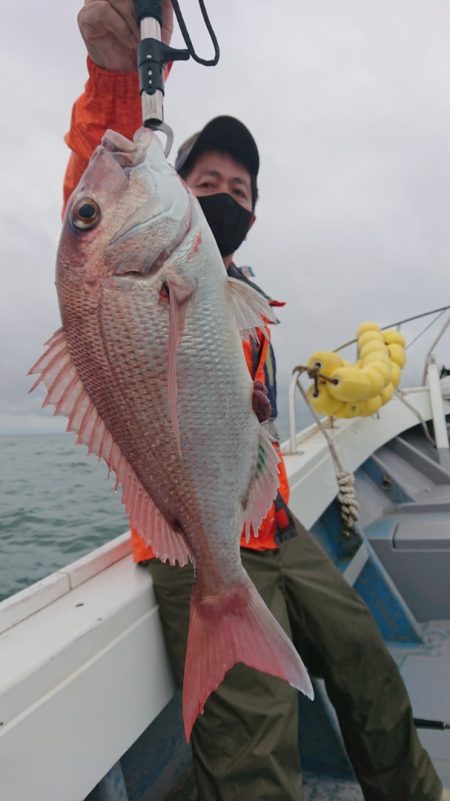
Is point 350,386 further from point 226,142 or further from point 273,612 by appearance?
point 273,612

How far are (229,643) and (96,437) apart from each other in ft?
2.02

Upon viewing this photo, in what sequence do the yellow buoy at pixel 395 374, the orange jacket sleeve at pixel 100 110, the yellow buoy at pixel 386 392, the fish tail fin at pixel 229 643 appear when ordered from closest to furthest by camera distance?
the fish tail fin at pixel 229 643 < the orange jacket sleeve at pixel 100 110 < the yellow buoy at pixel 386 392 < the yellow buoy at pixel 395 374

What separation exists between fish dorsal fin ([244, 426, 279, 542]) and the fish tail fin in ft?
0.56

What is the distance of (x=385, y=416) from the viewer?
20.5 feet

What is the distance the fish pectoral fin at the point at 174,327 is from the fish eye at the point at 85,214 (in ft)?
0.80

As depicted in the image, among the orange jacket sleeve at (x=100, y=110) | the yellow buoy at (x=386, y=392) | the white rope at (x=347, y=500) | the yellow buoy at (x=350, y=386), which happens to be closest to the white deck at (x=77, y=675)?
the orange jacket sleeve at (x=100, y=110)

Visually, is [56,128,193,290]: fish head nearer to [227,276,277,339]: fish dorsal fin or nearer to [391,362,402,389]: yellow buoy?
[227,276,277,339]: fish dorsal fin

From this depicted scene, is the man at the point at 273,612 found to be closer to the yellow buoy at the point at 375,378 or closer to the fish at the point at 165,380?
the fish at the point at 165,380

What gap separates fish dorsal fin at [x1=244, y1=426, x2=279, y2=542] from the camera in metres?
1.40

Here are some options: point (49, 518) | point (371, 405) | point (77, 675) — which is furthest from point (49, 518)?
point (77, 675)

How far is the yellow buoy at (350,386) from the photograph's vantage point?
4035 millimetres

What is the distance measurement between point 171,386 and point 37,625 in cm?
86

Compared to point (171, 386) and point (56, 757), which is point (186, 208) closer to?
point (171, 386)

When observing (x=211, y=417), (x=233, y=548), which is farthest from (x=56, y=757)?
(x=211, y=417)
